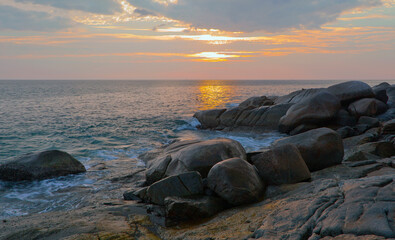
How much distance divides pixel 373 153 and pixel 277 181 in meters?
4.63

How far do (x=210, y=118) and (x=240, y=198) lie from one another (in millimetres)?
15220

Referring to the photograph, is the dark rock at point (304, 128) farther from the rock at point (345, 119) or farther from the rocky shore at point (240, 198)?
the rocky shore at point (240, 198)

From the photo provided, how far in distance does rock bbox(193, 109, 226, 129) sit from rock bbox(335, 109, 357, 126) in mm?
7583

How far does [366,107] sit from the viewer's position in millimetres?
16375

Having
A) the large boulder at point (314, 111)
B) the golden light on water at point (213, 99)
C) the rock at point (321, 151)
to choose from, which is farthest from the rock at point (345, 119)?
the golden light on water at point (213, 99)

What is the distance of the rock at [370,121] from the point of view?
15.0m

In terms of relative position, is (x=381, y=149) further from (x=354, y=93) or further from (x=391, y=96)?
(x=391, y=96)

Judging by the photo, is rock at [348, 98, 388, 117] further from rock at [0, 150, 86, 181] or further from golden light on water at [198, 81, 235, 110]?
golden light on water at [198, 81, 235, 110]

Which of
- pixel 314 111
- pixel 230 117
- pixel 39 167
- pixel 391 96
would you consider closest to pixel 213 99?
pixel 230 117

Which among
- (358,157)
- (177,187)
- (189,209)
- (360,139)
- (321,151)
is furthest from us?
(360,139)

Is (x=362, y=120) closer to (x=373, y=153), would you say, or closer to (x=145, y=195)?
(x=373, y=153)

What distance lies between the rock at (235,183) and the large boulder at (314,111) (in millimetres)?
10347

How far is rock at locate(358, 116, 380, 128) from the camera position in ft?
49.2

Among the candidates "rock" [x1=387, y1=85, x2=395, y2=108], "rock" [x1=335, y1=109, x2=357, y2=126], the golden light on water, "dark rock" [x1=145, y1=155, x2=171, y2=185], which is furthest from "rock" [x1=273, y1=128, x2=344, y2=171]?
the golden light on water
